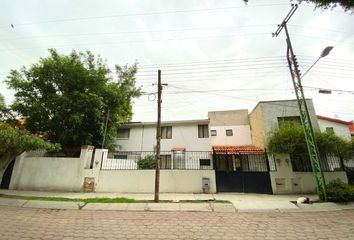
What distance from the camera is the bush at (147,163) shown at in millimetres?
12719

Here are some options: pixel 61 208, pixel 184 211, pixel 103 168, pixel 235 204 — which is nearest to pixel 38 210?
pixel 61 208

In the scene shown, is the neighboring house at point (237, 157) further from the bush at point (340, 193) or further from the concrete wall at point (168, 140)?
the bush at point (340, 193)

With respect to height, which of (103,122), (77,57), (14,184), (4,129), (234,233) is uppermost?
(77,57)

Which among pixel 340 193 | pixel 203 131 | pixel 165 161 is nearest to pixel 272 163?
pixel 340 193

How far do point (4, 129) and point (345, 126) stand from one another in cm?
2967

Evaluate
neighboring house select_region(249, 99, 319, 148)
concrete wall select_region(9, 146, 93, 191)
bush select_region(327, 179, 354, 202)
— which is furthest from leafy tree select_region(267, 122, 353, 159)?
concrete wall select_region(9, 146, 93, 191)

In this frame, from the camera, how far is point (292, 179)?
1139cm

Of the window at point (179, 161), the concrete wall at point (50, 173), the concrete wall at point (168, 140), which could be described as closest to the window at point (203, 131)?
the concrete wall at point (168, 140)

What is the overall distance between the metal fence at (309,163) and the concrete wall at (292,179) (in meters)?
0.40

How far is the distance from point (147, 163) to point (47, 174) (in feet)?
21.2

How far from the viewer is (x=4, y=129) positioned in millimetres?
9938

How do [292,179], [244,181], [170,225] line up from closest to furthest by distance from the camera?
[170,225] → [292,179] → [244,181]

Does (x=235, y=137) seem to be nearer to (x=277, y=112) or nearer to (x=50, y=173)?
(x=277, y=112)

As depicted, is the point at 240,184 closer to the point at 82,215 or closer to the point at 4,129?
the point at 82,215
